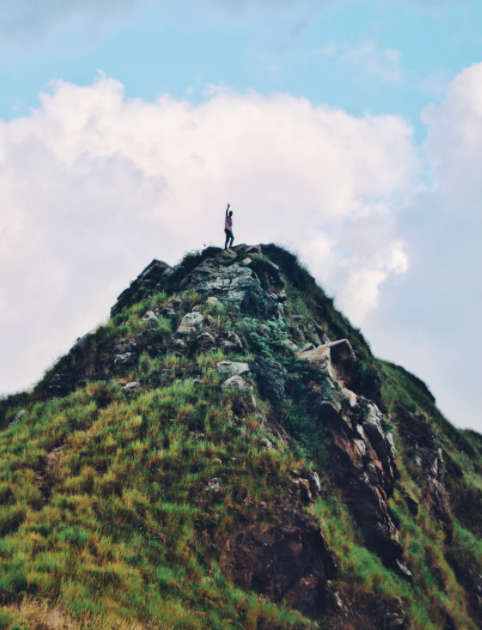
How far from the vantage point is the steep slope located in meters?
10.1

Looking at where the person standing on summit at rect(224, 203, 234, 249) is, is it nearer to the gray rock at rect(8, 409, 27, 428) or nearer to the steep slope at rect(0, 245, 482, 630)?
the steep slope at rect(0, 245, 482, 630)

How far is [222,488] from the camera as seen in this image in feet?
43.7

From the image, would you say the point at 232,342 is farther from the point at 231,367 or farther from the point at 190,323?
the point at 190,323

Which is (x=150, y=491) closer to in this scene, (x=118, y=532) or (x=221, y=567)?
(x=118, y=532)

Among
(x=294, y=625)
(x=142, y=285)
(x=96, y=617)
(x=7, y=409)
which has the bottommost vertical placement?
(x=294, y=625)

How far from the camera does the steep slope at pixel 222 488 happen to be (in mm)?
10109

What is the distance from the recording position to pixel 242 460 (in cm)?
1430

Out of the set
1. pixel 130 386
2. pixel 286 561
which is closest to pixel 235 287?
pixel 130 386

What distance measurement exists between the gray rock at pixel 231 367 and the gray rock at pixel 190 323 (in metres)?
2.73

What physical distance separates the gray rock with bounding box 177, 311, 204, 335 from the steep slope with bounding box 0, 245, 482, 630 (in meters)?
0.08

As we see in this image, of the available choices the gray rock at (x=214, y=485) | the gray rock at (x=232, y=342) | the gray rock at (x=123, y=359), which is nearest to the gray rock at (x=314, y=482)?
the gray rock at (x=214, y=485)

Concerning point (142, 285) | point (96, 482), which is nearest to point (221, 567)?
point (96, 482)

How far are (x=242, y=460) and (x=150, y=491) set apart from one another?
3.05 meters

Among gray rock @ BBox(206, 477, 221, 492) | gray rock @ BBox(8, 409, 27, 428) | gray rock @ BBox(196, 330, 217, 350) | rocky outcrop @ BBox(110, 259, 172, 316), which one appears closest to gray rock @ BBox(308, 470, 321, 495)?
gray rock @ BBox(206, 477, 221, 492)
